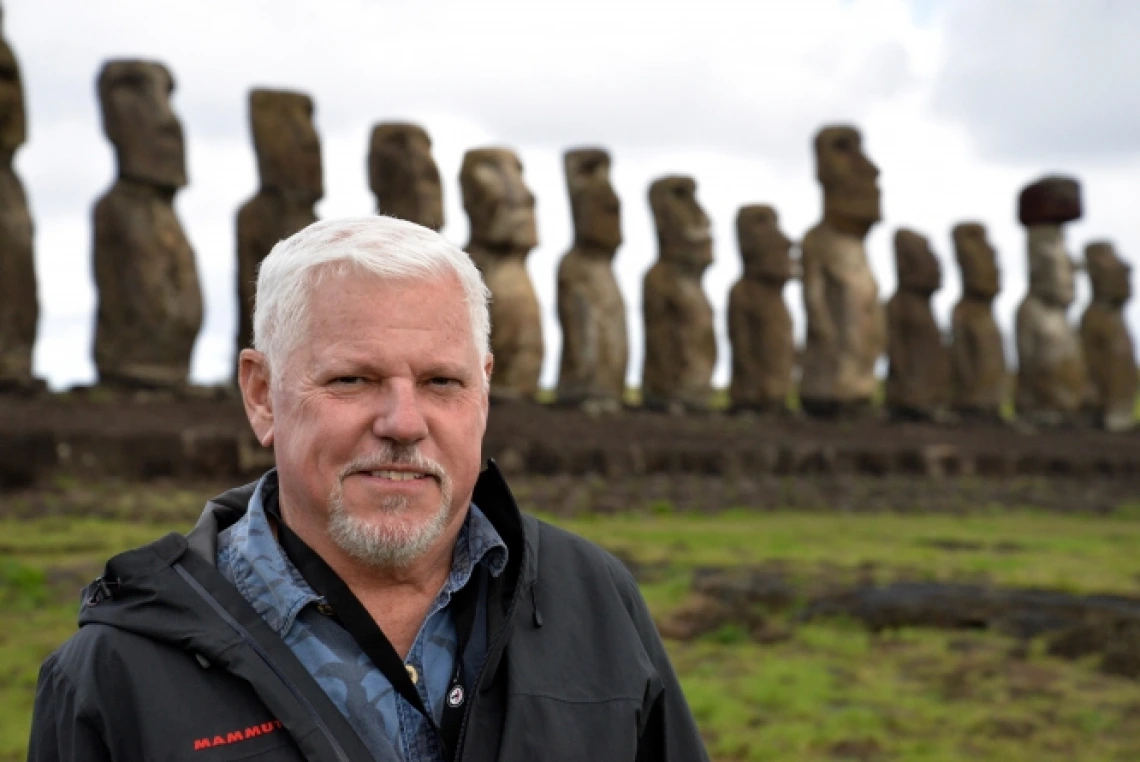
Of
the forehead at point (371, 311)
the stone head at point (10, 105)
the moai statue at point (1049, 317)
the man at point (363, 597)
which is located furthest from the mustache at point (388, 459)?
the moai statue at point (1049, 317)

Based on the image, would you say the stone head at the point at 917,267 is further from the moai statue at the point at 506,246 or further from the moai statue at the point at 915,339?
the moai statue at the point at 506,246

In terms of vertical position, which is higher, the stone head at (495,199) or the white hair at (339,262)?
the stone head at (495,199)

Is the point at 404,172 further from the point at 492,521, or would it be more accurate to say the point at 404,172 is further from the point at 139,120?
the point at 492,521

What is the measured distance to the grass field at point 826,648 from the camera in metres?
5.02

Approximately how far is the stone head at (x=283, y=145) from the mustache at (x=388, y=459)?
12095mm

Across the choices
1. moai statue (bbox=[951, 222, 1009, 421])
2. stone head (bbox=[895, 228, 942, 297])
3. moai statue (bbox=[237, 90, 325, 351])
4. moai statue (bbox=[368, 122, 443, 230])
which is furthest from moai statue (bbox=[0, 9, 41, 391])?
moai statue (bbox=[951, 222, 1009, 421])

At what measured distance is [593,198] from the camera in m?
17.0

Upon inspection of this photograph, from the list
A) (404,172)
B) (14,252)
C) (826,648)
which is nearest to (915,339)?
(404,172)

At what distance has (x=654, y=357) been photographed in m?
17.8

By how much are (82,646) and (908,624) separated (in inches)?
218

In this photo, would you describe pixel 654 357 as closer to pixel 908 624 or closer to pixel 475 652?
pixel 908 624

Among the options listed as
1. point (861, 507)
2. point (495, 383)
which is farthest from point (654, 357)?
point (861, 507)

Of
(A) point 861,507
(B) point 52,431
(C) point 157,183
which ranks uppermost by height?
(C) point 157,183

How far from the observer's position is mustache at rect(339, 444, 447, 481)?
203 cm
